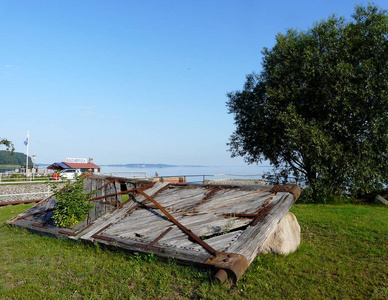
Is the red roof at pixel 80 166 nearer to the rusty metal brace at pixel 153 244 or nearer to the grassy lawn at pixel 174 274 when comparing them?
the grassy lawn at pixel 174 274

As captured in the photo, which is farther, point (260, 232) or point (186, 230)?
A: point (186, 230)

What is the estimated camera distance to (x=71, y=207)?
8.28 metres

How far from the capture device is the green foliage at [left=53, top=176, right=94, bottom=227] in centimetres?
822

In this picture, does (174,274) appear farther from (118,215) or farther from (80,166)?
(80,166)

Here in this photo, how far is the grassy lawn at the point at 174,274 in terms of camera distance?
468 centimetres

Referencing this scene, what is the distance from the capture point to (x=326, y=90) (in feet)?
51.7

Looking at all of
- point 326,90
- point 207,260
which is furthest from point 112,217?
point 326,90

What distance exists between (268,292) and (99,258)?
3.48m

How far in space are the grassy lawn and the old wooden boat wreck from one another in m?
0.28

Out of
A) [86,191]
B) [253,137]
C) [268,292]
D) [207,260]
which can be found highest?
[253,137]

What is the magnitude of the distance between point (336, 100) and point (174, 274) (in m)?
13.7

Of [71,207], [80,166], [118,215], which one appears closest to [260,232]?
[118,215]

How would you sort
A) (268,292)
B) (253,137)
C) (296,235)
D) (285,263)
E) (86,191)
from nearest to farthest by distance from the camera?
1. (268,292)
2. (285,263)
3. (296,235)
4. (86,191)
5. (253,137)

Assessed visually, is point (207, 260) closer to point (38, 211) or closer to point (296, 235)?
point (296, 235)
